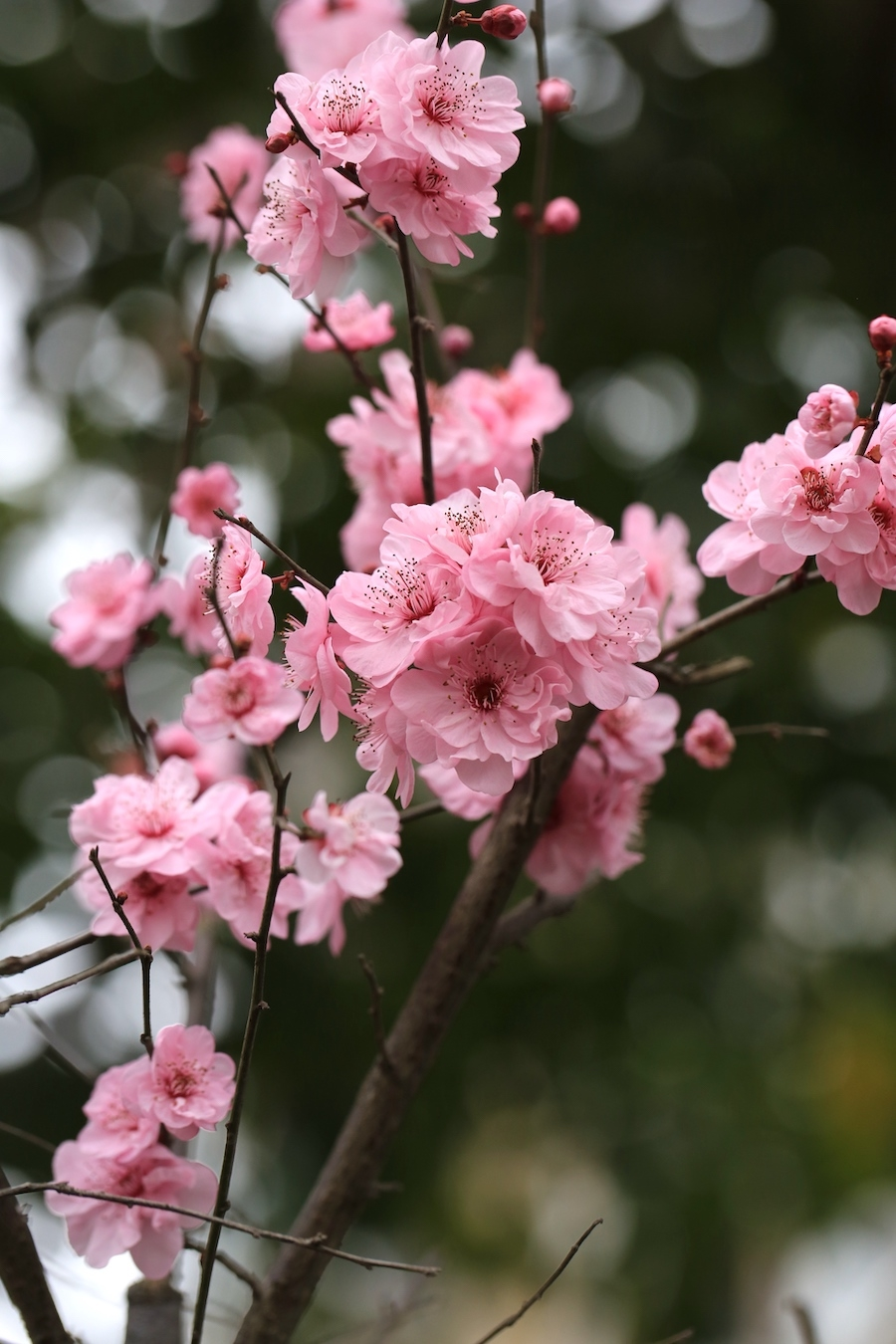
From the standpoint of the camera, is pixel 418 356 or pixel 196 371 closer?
A: pixel 418 356

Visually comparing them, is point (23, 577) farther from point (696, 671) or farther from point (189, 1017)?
point (696, 671)

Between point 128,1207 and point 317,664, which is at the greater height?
point 317,664

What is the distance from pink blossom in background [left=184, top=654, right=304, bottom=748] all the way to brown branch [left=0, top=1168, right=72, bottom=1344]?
32 centimetres

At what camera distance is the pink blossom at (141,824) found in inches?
31.8

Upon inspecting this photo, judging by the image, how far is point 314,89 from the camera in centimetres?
71

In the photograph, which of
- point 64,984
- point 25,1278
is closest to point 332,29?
point 64,984

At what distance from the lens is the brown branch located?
2.34 feet

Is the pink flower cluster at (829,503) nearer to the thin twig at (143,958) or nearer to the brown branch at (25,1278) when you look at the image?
the thin twig at (143,958)

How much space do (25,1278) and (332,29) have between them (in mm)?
1332

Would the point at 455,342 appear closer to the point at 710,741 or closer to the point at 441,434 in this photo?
the point at 441,434

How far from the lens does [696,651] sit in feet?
7.53

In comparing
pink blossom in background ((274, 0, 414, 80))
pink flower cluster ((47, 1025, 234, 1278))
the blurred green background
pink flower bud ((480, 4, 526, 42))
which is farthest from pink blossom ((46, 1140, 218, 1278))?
the blurred green background

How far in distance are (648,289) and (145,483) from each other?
129 cm

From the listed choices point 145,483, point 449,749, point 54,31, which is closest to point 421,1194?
point 145,483
